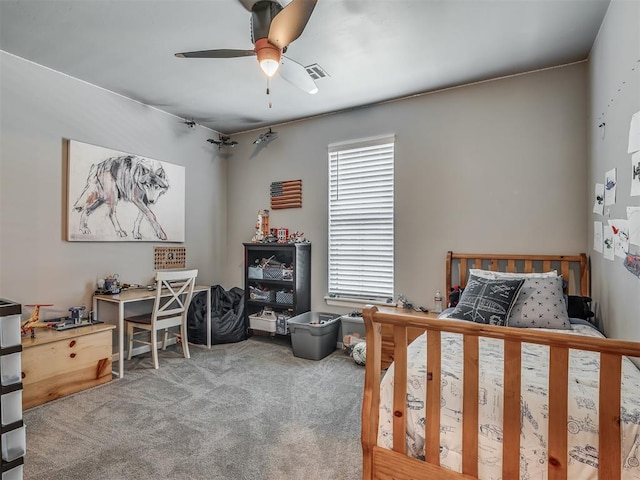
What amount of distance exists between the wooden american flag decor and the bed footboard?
9.60 ft

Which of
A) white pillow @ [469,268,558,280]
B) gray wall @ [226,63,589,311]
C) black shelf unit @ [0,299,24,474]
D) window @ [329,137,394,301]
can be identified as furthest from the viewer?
window @ [329,137,394,301]

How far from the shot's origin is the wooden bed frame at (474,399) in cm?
103

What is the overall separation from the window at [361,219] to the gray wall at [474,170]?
110 mm

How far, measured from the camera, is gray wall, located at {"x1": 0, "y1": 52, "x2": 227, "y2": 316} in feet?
8.86

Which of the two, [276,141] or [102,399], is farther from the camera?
[276,141]

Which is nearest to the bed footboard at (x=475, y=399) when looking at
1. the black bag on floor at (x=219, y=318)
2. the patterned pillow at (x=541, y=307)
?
the patterned pillow at (x=541, y=307)

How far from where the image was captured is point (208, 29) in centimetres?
233

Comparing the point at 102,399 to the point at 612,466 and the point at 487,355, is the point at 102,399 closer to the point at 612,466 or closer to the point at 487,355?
the point at 487,355

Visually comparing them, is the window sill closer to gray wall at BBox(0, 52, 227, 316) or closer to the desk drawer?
gray wall at BBox(0, 52, 227, 316)

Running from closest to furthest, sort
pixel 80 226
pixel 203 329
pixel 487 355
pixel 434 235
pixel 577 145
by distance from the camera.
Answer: pixel 487 355 < pixel 577 145 < pixel 80 226 < pixel 434 235 < pixel 203 329

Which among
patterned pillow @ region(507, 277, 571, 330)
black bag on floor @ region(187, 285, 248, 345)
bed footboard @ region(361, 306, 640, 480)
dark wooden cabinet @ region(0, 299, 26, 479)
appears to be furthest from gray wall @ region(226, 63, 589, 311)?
dark wooden cabinet @ region(0, 299, 26, 479)

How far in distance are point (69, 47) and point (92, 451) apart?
2.86 m

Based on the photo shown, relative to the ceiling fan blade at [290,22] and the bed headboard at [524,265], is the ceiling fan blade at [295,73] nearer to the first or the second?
the ceiling fan blade at [290,22]

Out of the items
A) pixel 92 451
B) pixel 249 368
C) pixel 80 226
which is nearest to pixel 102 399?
pixel 92 451
